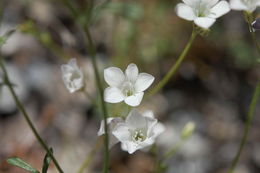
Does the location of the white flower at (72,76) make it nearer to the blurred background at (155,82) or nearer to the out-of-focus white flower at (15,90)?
the blurred background at (155,82)

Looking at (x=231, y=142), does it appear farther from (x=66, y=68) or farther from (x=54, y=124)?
(x=66, y=68)

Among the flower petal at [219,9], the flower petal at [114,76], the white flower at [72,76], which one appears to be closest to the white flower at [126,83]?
the flower petal at [114,76]

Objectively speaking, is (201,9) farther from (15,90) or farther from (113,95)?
(15,90)

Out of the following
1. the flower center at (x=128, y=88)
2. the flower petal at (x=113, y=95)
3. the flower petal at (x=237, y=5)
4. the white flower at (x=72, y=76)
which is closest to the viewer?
the flower petal at (x=237, y=5)

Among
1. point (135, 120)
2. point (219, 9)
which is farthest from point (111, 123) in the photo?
point (219, 9)

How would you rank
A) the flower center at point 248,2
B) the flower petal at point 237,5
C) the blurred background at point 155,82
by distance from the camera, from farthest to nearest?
the blurred background at point 155,82, the flower center at point 248,2, the flower petal at point 237,5

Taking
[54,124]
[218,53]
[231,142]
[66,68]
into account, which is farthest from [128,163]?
[66,68]
